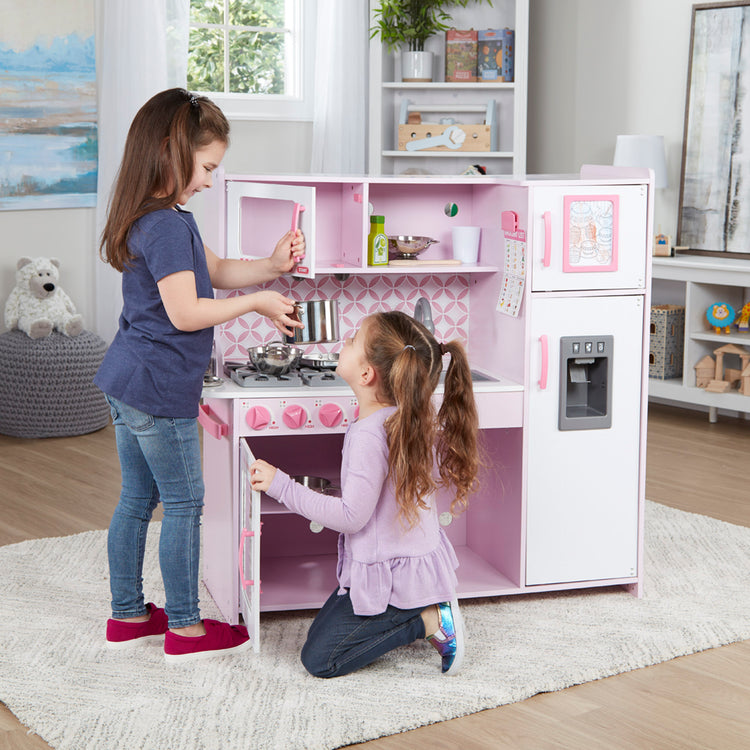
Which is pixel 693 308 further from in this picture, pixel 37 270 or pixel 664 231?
pixel 37 270

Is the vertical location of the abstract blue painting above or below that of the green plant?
below

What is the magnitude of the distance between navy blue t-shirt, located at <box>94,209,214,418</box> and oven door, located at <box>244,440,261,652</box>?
211mm

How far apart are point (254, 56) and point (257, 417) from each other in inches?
135

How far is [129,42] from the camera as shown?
189 inches

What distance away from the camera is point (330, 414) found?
256cm

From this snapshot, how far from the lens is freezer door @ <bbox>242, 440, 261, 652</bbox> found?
2.30 meters

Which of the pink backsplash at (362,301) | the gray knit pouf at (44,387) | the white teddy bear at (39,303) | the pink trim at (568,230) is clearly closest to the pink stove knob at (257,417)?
the pink backsplash at (362,301)

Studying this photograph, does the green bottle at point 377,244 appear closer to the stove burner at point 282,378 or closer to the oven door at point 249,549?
the stove burner at point 282,378

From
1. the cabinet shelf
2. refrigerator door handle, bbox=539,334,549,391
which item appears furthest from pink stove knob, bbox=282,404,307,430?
Result: the cabinet shelf

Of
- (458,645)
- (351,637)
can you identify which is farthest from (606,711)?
(351,637)

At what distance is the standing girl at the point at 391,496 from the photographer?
7.38 ft

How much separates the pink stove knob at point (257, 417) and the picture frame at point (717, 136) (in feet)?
9.96

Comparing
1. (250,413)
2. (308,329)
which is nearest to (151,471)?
(250,413)

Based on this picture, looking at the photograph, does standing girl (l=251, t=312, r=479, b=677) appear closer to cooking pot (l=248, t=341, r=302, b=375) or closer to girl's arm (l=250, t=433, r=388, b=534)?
girl's arm (l=250, t=433, r=388, b=534)
